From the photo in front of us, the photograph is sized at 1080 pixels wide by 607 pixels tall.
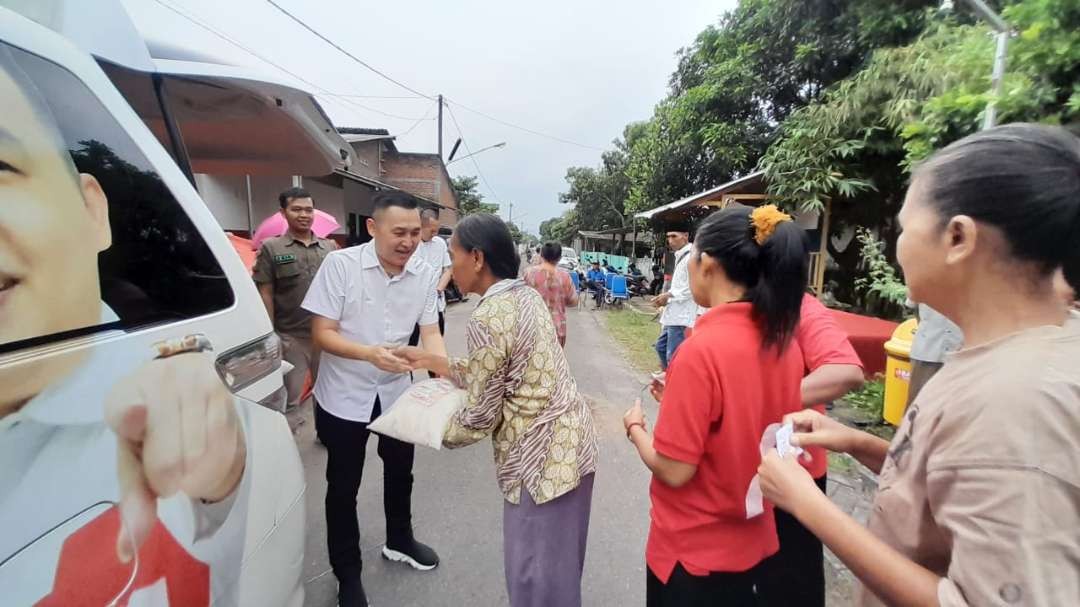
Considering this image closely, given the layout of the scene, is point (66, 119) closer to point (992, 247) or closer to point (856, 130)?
point (992, 247)

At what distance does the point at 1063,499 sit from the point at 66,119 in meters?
1.65

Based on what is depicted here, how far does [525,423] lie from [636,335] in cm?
762

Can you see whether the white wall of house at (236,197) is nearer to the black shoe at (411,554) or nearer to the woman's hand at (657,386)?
the black shoe at (411,554)

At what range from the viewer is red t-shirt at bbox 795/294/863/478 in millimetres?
1689

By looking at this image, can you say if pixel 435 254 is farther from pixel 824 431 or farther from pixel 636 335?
pixel 824 431

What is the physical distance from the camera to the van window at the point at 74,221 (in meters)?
0.81

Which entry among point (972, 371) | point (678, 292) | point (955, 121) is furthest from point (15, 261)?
point (955, 121)

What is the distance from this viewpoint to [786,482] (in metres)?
0.88

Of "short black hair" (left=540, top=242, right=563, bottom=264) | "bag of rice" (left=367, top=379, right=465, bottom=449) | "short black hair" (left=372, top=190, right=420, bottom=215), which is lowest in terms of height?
"bag of rice" (left=367, top=379, right=465, bottom=449)

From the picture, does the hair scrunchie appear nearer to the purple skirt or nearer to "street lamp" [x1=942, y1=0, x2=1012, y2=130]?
the purple skirt

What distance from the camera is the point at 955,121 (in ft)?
12.7

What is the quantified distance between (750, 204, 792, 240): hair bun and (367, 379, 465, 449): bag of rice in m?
1.00

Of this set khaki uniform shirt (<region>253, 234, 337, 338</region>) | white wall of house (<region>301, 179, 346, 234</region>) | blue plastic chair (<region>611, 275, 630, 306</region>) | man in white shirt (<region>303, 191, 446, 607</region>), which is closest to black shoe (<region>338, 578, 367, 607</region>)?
man in white shirt (<region>303, 191, 446, 607</region>)

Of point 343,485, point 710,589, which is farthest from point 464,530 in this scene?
point 710,589
